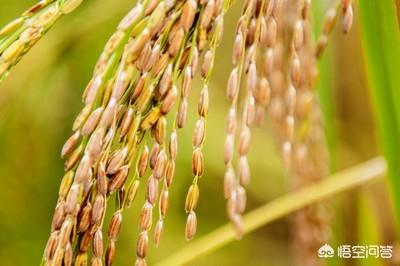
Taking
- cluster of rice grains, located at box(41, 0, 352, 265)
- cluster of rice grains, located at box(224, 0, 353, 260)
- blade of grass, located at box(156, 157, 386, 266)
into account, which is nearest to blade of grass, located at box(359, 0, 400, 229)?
cluster of rice grains, located at box(224, 0, 353, 260)

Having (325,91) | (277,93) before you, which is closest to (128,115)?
(277,93)

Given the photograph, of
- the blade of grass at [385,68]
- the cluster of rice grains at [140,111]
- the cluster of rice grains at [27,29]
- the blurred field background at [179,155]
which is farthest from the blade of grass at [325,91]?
the cluster of rice grains at [27,29]

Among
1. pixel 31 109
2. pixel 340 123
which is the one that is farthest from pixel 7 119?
pixel 340 123

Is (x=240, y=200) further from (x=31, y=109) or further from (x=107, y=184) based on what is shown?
(x=31, y=109)

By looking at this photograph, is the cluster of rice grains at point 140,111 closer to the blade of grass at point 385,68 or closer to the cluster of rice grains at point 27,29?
the cluster of rice grains at point 27,29

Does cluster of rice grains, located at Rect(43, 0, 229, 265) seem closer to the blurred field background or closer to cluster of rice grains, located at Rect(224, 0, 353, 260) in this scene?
cluster of rice grains, located at Rect(224, 0, 353, 260)

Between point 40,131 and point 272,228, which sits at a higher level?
point 40,131

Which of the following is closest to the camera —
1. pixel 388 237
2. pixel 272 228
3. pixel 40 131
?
pixel 40 131
